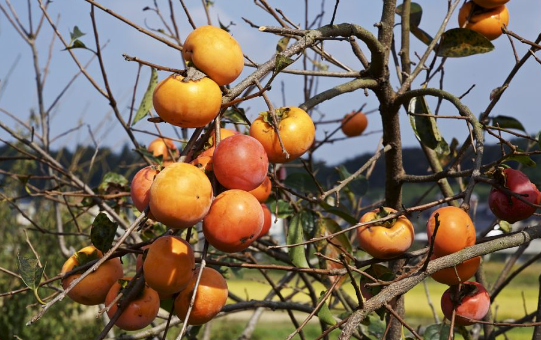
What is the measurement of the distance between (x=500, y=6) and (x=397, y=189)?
490mm

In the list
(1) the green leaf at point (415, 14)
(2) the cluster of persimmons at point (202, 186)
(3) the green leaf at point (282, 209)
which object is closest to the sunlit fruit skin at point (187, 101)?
(2) the cluster of persimmons at point (202, 186)

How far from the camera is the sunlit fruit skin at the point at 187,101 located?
0.66 m

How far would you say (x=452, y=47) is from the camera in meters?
1.17

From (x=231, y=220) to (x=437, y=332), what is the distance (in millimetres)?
640

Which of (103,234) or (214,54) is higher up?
(214,54)

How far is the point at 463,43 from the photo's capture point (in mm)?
1150

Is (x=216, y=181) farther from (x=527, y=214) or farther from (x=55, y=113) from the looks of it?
(x=55, y=113)

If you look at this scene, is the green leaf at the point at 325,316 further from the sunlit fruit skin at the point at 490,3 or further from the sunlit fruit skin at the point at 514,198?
the sunlit fruit skin at the point at 490,3

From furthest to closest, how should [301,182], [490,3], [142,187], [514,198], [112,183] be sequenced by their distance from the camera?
1. [112,183]
2. [301,182]
3. [490,3]
4. [514,198]
5. [142,187]

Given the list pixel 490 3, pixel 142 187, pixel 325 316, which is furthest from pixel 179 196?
pixel 490 3

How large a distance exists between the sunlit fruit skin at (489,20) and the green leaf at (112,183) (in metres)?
0.95

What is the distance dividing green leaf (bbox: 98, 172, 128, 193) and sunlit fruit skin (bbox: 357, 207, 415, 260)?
0.84m

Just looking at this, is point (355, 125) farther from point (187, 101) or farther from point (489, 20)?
point (187, 101)

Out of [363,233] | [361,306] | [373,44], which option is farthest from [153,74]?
[361,306]
